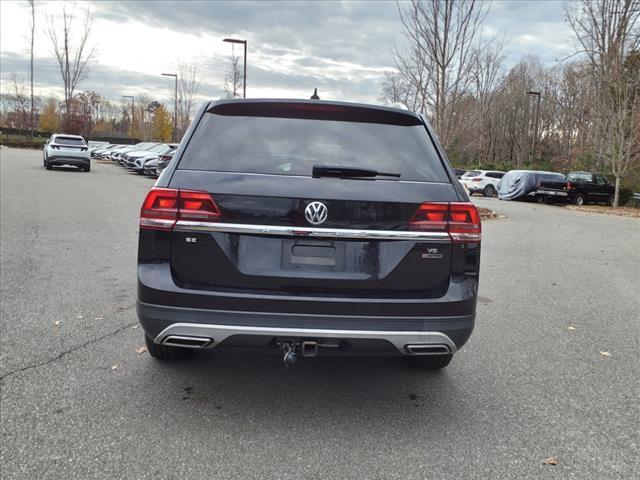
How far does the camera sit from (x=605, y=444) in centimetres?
300

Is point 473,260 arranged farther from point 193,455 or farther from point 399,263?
point 193,455

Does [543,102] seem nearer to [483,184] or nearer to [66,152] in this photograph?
[483,184]

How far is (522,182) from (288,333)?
83.5ft

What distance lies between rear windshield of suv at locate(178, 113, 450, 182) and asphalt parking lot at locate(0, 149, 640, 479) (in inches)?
56.5

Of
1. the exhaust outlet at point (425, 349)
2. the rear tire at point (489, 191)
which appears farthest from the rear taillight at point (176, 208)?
the rear tire at point (489, 191)

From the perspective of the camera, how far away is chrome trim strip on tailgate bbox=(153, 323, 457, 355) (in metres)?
2.77

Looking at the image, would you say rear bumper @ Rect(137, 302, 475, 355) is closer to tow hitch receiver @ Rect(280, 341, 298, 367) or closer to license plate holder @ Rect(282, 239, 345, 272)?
tow hitch receiver @ Rect(280, 341, 298, 367)

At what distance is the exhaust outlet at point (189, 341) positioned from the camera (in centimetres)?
281

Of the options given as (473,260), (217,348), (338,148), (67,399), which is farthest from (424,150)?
(67,399)

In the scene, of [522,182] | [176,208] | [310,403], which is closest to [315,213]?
[176,208]

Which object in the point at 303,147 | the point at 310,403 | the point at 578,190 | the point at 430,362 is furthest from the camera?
the point at 578,190

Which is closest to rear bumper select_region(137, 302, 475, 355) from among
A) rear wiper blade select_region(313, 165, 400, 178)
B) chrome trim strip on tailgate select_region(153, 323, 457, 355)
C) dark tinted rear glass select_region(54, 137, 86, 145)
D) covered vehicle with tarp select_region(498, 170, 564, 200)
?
chrome trim strip on tailgate select_region(153, 323, 457, 355)

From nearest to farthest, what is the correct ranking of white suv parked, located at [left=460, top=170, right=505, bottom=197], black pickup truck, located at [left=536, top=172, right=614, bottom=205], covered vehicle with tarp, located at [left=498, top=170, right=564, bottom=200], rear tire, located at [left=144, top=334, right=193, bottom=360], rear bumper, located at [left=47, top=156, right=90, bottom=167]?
rear tire, located at [left=144, top=334, right=193, bottom=360], rear bumper, located at [left=47, top=156, right=90, bottom=167], black pickup truck, located at [left=536, top=172, right=614, bottom=205], covered vehicle with tarp, located at [left=498, top=170, right=564, bottom=200], white suv parked, located at [left=460, top=170, right=505, bottom=197]

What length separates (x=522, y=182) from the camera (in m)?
26.0
